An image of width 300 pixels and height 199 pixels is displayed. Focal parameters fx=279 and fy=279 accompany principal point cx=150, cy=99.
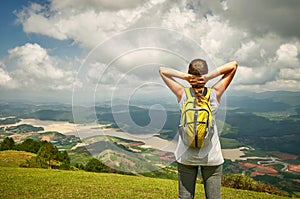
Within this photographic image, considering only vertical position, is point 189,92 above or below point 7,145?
above

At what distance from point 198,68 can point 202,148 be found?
1115 mm

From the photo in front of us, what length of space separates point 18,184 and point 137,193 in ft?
22.5

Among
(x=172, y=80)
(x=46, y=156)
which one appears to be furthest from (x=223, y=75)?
(x=46, y=156)

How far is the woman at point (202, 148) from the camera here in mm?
3836

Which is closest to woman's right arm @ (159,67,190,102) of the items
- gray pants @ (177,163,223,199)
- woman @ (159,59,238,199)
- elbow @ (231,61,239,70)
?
woman @ (159,59,238,199)

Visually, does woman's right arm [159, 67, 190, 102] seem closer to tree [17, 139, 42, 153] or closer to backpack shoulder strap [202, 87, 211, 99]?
backpack shoulder strap [202, 87, 211, 99]

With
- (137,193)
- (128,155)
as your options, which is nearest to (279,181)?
(137,193)

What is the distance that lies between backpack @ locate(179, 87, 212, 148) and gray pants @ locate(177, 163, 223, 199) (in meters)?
0.46

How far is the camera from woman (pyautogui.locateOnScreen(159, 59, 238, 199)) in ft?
12.6

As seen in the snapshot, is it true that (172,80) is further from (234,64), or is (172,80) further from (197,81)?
(234,64)

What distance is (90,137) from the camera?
5.94 m

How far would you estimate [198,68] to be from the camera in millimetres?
3795

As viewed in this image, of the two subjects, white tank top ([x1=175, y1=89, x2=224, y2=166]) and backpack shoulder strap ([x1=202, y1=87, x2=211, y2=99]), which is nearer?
backpack shoulder strap ([x1=202, y1=87, x2=211, y2=99])

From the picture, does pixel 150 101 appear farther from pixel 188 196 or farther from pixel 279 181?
pixel 279 181
